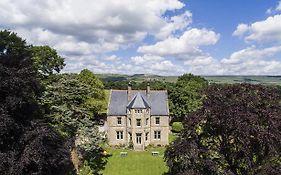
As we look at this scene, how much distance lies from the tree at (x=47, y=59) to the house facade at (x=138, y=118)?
10.5 metres

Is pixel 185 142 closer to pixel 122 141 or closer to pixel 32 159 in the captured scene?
pixel 32 159

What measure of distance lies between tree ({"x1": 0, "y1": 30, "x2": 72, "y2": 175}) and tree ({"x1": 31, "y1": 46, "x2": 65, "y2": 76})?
28.6 meters

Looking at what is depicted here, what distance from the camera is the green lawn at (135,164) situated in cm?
4056

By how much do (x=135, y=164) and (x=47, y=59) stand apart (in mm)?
23040

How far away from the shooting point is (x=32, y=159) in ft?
71.7

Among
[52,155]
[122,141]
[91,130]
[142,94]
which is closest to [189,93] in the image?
[142,94]

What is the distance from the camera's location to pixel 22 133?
76.6ft

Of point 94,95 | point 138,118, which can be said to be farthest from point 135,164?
point 94,95

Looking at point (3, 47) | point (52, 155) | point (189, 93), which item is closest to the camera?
point (52, 155)

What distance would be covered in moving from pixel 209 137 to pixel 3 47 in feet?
95.9

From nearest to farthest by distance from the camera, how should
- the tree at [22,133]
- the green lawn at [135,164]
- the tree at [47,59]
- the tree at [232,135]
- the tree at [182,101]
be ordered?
1. the tree at [22,133]
2. the tree at [232,135]
3. the green lawn at [135,164]
4. the tree at [47,59]
5. the tree at [182,101]

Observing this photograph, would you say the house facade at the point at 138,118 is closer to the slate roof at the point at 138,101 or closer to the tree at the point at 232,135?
the slate roof at the point at 138,101

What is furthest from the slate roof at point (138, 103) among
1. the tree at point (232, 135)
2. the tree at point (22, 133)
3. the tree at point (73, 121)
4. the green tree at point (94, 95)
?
the tree at point (22, 133)

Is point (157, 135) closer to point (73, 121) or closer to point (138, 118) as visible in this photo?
point (138, 118)
